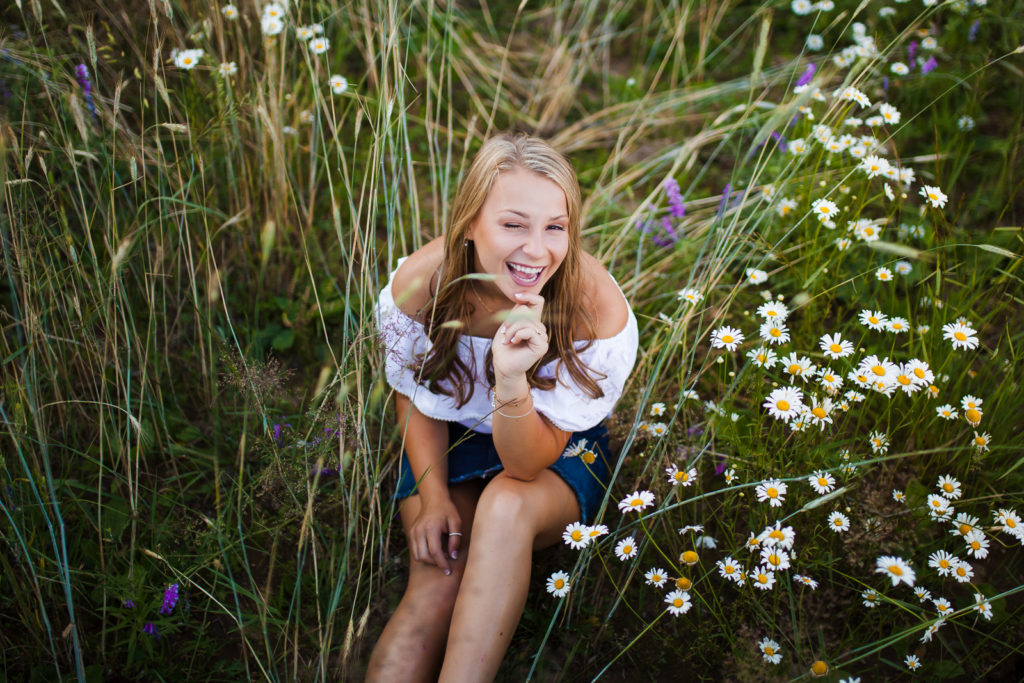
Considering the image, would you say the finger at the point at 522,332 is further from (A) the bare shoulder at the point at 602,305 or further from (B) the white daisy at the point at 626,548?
(B) the white daisy at the point at 626,548

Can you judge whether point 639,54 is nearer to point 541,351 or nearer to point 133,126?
point 133,126

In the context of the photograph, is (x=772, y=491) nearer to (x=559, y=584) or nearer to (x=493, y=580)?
(x=559, y=584)

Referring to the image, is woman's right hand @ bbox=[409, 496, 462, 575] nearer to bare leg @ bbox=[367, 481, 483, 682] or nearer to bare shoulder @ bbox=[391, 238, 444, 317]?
bare leg @ bbox=[367, 481, 483, 682]

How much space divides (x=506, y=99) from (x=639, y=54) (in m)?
0.66

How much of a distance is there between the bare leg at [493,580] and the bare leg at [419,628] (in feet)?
0.32

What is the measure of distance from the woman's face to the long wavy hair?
0.08ft

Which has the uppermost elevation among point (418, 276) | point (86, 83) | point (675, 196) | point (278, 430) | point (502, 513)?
point (86, 83)

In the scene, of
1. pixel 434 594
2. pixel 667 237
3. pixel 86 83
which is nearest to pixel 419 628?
pixel 434 594

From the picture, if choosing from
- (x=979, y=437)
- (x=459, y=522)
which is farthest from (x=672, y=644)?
(x=979, y=437)

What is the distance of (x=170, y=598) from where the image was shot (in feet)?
4.94

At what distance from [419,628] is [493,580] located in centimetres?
20

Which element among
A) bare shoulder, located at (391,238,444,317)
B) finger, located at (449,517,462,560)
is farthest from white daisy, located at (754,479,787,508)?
bare shoulder, located at (391,238,444,317)

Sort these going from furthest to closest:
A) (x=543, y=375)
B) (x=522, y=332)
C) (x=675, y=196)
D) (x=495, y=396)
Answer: (x=675, y=196) → (x=543, y=375) → (x=495, y=396) → (x=522, y=332)

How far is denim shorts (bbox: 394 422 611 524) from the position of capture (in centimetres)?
163
